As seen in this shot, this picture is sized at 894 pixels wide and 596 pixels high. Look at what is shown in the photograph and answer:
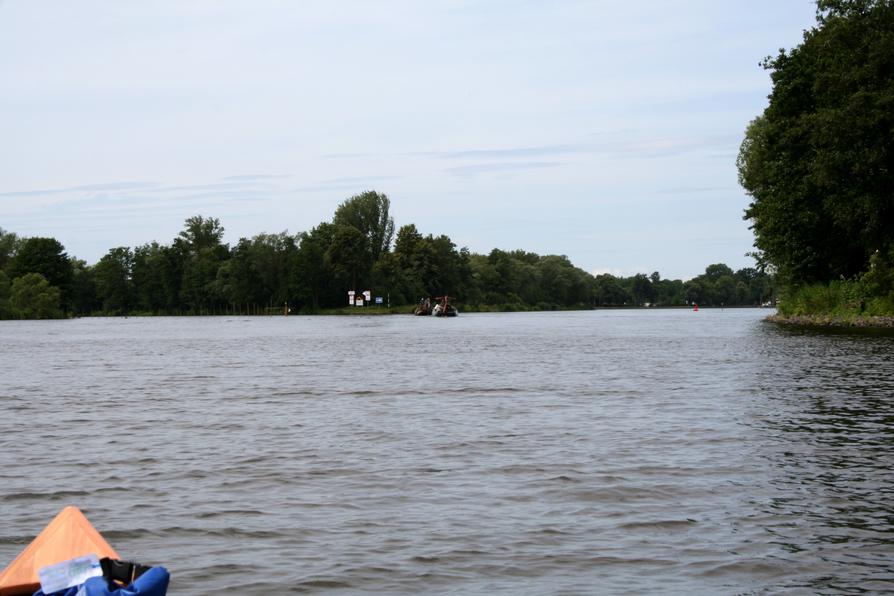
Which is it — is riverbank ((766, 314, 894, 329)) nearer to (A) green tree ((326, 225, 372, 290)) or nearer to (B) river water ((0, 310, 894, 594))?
(B) river water ((0, 310, 894, 594))

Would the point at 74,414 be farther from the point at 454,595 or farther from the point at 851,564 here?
the point at 851,564

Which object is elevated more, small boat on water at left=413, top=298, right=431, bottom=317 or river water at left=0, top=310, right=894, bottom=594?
small boat on water at left=413, top=298, right=431, bottom=317

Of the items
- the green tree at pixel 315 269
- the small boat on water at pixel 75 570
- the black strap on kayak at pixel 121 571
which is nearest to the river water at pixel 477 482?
the small boat on water at pixel 75 570

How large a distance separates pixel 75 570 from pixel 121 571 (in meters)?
0.41

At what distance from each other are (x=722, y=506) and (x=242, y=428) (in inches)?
443

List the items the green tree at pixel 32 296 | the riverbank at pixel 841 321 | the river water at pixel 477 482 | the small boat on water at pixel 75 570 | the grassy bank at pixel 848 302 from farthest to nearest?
1. the green tree at pixel 32 296
2. the riverbank at pixel 841 321
3. the grassy bank at pixel 848 302
4. the river water at pixel 477 482
5. the small boat on water at pixel 75 570

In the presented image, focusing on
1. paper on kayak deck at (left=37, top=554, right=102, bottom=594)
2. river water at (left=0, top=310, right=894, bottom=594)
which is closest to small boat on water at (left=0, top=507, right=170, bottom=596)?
paper on kayak deck at (left=37, top=554, right=102, bottom=594)

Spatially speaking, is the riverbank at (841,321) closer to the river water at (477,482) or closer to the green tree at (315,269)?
the river water at (477,482)

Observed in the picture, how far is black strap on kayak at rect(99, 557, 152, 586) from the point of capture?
21.0 feet

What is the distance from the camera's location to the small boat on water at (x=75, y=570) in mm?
6113

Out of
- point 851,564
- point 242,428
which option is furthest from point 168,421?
point 851,564

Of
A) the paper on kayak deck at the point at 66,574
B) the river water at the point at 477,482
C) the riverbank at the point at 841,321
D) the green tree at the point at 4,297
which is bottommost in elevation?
the river water at the point at 477,482

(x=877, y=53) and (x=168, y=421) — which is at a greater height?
(x=877, y=53)

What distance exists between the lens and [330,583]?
926cm
